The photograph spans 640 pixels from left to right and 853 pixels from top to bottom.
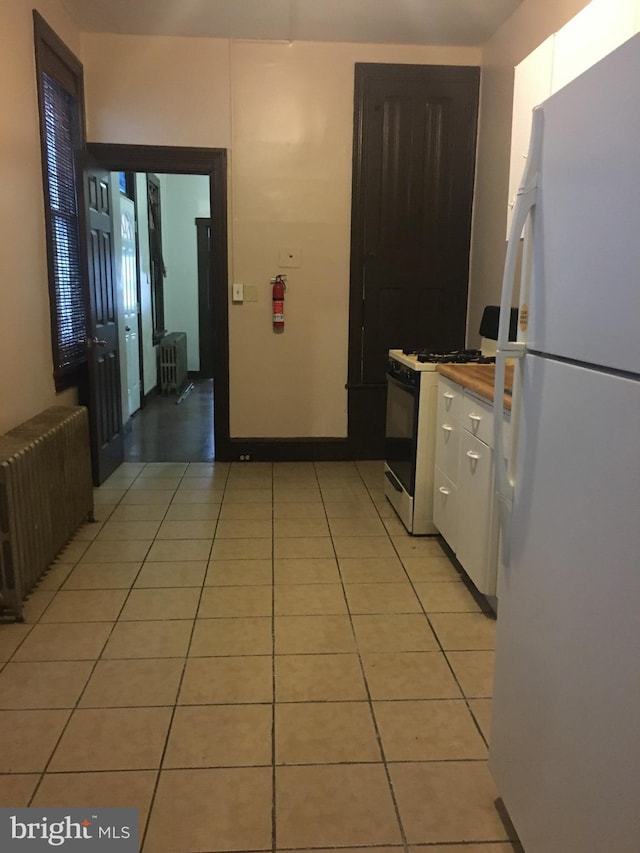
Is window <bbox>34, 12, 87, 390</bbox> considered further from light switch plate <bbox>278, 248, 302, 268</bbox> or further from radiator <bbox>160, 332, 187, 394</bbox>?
radiator <bbox>160, 332, 187, 394</bbox>

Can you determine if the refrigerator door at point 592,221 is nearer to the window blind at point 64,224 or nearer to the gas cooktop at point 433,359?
the gas cooktop at point 433,359

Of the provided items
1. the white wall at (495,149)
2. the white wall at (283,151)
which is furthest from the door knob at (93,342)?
the white wall at (495,149)

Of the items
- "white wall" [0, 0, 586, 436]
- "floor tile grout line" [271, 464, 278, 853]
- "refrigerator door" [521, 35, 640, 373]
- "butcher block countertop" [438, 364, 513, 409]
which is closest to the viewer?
"refrigerator door" [521, 35, 640, 373]

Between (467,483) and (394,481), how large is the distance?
3.39 ft

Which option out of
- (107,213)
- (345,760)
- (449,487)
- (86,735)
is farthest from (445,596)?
(107,213)

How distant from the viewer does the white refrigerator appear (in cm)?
104

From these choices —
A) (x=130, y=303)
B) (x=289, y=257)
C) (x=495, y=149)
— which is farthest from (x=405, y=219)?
(x=130, y=303)

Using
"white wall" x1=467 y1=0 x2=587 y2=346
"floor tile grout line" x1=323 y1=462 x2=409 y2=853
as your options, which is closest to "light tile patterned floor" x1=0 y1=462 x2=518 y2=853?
"floor tile grout line" x1=323 y1=462 x2=409 y2=853

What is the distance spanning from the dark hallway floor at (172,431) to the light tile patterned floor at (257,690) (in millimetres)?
1472

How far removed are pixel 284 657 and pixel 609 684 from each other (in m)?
1.46

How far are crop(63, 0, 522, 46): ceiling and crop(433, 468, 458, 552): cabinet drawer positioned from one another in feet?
8.99

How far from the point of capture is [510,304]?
1.47m

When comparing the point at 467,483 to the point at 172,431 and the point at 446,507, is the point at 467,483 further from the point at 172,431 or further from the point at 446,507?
the point at 172,431

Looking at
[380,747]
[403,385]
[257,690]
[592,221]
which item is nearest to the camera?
[592,221]
